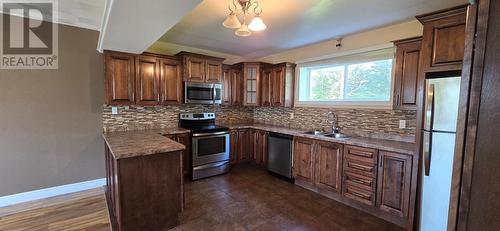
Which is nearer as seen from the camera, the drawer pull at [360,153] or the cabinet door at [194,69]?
the drawer pull at [360,153]

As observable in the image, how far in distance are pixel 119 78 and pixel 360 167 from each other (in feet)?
12.0

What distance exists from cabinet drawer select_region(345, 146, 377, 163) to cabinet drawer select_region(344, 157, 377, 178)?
4 centimetres

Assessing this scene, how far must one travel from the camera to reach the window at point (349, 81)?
3.07m

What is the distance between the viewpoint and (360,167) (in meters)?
2.66

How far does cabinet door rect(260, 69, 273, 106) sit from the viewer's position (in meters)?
4.44

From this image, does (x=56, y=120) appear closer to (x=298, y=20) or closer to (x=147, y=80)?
(x=147, y=80)

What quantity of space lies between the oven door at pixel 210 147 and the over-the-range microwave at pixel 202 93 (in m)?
0.68

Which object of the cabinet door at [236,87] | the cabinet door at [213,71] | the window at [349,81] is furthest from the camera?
the cabinet door at [236,87]

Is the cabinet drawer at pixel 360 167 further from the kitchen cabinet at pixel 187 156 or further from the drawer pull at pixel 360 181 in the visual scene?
the kitchen cabinet at pixel 187 156

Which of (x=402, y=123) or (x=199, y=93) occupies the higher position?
(x=199, y=93)

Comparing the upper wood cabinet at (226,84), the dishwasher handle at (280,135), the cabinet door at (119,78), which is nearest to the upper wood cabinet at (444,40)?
the dishwasher handle at (280,135)

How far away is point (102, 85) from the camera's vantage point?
3.27 metres

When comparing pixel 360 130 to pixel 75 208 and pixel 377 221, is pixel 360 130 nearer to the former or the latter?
pixel 377 221

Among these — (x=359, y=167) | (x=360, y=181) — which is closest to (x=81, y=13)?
(x=359, y=167)
